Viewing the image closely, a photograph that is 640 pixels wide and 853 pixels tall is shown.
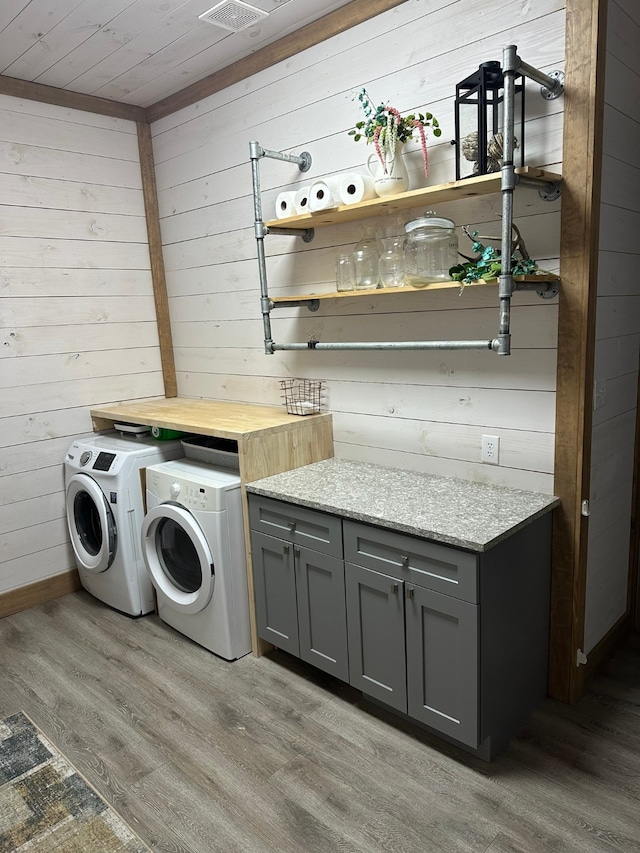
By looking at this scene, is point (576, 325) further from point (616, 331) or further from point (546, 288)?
point (616, 331)

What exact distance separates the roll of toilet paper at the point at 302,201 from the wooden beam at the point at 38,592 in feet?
7.43

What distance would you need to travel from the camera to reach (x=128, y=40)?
8.73 ft

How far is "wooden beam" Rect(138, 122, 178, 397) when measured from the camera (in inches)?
139

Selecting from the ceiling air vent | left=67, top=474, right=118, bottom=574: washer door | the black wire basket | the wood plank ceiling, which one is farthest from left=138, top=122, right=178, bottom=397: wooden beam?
the ceiling air vent

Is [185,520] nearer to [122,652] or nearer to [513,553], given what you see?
[122,652]

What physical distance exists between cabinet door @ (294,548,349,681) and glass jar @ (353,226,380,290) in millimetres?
1062

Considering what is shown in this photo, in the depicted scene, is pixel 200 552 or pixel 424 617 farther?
pixel 200 552

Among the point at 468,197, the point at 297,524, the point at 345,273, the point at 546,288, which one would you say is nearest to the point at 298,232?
the point at 345,273

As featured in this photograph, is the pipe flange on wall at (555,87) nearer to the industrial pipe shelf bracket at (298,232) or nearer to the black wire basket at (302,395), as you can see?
the industrial pipe shelf bracket at (298,232)

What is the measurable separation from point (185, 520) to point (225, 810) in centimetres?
108

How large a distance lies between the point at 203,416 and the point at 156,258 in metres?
1.22

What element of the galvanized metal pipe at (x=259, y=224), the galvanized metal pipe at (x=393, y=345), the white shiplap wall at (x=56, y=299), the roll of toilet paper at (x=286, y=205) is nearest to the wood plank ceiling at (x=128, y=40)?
the white shiplap wall at (x=56, y=299)

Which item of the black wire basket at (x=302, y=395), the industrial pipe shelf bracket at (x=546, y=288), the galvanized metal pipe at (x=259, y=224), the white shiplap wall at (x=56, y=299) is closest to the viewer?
the industrial pipe shelf bracket at (x=546, y=288)

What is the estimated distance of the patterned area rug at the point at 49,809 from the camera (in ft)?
5.76
